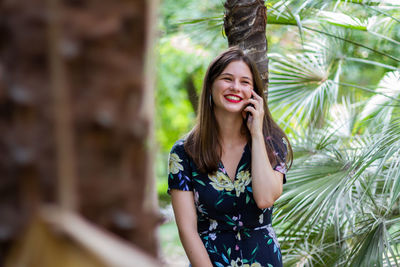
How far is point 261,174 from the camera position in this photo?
2.41 m

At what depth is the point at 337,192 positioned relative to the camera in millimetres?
3006

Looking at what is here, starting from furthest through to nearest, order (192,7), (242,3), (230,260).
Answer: (192,7) < (242,3) < (230,260)

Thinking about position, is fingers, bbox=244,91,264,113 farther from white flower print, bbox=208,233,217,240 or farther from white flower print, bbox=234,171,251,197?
white flower print, bbox=208,233,217,240

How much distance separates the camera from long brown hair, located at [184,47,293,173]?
252cm

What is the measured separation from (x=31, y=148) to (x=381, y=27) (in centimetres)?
510

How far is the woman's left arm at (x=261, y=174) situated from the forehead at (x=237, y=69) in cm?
22

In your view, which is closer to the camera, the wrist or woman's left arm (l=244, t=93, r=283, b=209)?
woman's left arm (l=244, t=93, r=283, b=209)

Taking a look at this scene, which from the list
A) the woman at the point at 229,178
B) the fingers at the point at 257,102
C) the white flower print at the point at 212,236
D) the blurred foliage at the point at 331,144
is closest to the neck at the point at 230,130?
the woman at the point at 229,178

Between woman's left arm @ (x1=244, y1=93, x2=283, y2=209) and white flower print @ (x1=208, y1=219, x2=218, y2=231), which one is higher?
woman's left arm @ (x1=244, y1=93, x2=283, y2=209)

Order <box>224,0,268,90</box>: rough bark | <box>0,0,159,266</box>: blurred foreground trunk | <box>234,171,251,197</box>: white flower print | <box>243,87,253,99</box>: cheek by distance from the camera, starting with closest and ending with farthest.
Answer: <box>0,0,159,266</box>: blurred foreground trunk → <box>234,171,251,197</box>: white flower print → <box>243,87,253,99</box>: cheek → <box>224,0,268,90</box>: rough bark

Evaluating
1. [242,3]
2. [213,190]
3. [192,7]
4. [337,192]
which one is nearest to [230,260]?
[213,190]

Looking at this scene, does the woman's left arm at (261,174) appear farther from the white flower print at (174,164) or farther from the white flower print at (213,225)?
the white flower print at (174,164)

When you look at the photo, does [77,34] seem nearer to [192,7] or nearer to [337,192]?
[337,192]

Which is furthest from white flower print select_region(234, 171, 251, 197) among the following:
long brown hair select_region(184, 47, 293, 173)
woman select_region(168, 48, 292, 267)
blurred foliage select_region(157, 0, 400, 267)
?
blurred foliage select_region(157, 0, 400, 267)
